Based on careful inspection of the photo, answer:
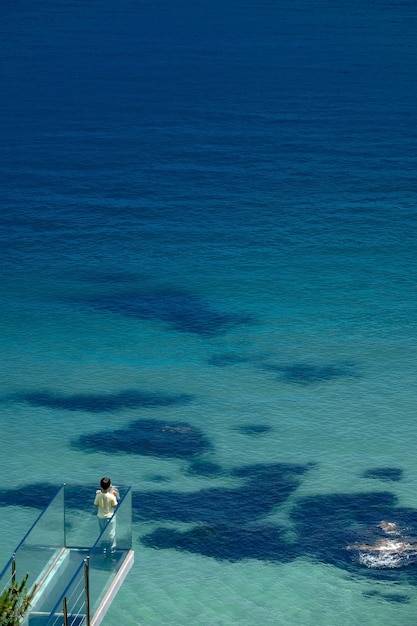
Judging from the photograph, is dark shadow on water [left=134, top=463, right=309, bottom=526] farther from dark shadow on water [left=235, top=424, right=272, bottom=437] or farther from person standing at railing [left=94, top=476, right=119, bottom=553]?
person standing at railing [left=94, top=476, right=119, bottom=553]

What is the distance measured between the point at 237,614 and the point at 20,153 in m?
44.8

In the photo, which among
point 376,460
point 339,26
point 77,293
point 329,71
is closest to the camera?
point 376,460

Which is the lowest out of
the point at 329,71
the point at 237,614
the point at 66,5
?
the point at 237,614

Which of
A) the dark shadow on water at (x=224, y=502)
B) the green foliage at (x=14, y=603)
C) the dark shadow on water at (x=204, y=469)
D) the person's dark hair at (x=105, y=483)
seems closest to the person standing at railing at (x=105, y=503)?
the person's dark hair at (x=105, y=483)

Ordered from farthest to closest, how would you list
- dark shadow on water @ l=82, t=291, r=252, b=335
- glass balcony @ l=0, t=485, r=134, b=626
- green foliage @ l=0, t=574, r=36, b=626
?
dark shadow on water @ l=82, t=291, r=252, b=335 → glass balcony @ l=0, t=485, r=134, b=626 → green foliage @ l=0, t=574, r=36, b=626

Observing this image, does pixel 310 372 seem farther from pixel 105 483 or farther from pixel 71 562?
pixel 71 562

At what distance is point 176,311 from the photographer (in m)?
51.9

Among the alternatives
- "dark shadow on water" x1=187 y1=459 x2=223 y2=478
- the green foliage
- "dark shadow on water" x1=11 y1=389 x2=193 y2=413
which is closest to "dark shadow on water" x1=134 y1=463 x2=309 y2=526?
"dark shadow on water" x1=187 y1=459 x2=223 y2=478

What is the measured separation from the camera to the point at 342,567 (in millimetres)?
33469

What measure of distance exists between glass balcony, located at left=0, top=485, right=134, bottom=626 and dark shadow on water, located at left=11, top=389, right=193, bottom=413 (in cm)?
1549

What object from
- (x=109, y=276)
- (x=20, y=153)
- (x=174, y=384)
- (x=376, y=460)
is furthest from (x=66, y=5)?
(x=376, y=460)

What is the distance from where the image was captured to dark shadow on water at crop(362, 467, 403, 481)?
38188 mm

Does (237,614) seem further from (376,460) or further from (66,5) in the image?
(66,5)

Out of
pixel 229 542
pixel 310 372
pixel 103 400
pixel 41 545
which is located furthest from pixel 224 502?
pixel 41 545
